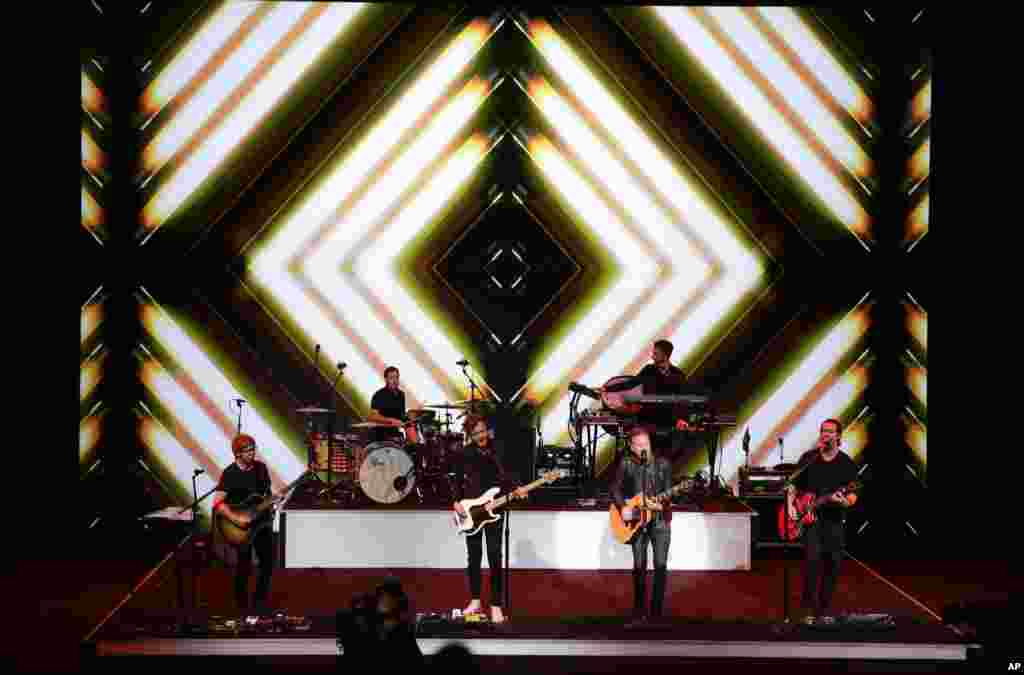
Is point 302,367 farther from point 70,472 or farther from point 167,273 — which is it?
point 70,472

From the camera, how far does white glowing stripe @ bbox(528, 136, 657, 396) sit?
13.8m

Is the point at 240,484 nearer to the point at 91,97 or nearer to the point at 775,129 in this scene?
the point at 91,97

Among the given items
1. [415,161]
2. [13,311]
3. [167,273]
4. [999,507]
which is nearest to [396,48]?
[415,161]

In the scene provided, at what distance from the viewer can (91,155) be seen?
13.6 metres

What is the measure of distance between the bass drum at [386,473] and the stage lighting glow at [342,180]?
2064 mm

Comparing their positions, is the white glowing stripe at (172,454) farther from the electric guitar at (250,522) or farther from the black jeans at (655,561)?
the black jeans at (655,561)

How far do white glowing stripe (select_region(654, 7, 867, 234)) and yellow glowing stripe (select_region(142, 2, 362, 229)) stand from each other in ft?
11.4

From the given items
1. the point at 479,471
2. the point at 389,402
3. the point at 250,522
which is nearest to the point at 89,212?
the point at 389,402

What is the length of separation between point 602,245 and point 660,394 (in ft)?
6.64

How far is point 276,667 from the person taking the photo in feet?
30.7

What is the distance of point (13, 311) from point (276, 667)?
583 centimetres

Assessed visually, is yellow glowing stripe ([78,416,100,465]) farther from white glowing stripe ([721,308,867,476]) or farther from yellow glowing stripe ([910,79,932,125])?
yellow glowing stripe ([910,79,932,125])

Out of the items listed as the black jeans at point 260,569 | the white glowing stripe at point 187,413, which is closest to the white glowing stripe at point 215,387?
the white glowing stripe at point 187,413

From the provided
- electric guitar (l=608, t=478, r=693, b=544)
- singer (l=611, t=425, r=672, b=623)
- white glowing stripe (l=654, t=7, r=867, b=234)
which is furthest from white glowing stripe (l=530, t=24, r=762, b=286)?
electric guitar (l=608, t=478, r=693, b=544)
